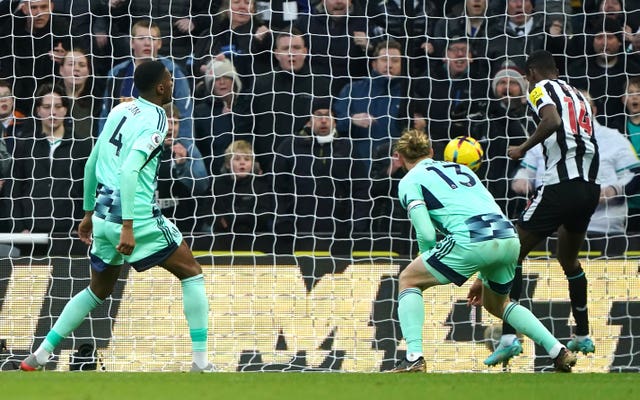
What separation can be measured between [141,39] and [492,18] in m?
3.07

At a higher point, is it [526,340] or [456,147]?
[456,147]

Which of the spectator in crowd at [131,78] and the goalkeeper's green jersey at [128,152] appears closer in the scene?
the goalkeeper's green jersey at [128,152]

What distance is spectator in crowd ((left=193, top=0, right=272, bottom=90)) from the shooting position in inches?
416

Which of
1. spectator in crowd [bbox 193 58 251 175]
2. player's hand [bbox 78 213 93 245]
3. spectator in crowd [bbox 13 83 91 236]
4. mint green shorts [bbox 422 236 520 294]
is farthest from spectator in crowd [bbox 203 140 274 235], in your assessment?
mint green shorts [bbox 422 236 520 294]

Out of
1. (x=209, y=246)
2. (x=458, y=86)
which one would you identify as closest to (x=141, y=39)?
(x=209, y=246)

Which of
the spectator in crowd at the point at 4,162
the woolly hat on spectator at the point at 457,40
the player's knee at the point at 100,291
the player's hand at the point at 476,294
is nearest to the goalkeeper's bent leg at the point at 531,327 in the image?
the player's hand at the point at 476,294

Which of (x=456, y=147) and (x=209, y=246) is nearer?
(x=456, y=147)

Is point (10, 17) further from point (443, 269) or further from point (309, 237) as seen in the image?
point (443, 269)

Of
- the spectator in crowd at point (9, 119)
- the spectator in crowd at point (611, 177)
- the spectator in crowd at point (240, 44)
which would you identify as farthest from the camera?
the spectator in crowd at point (240, 44)

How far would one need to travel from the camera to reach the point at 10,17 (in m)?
10.7

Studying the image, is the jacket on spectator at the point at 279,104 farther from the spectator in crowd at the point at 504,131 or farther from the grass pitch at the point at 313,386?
the grass pitch at the point at 313,386

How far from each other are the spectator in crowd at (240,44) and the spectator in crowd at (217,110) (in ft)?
0.27

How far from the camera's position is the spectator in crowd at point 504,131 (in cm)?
1026

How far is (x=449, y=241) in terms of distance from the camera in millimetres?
7117
